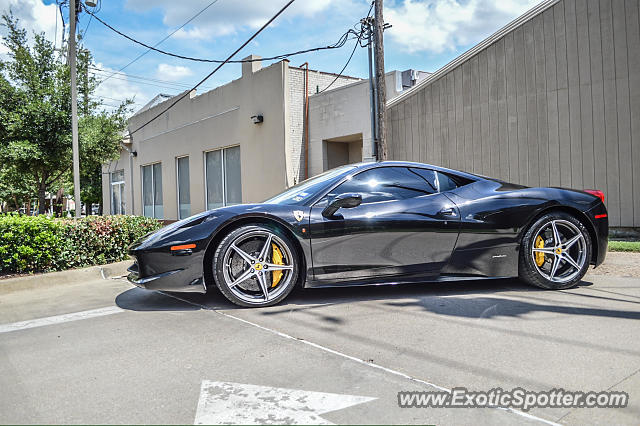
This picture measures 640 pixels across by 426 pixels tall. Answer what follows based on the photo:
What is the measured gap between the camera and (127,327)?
369 centimetres

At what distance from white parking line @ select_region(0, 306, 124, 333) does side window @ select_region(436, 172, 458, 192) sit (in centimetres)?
321

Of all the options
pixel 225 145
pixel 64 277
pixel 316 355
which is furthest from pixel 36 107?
pixel 316 355

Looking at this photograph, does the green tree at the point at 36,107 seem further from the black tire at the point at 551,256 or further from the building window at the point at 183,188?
the black tire at the point at 551,256

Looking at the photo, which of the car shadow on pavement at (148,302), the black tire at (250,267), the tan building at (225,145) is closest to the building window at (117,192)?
the tan building at (225,145)

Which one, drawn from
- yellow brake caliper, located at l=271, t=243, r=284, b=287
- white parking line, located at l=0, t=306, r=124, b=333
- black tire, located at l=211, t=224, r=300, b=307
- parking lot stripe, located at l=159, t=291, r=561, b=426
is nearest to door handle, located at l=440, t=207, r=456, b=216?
black tire, located at l=211, t=224, r=300, b=307

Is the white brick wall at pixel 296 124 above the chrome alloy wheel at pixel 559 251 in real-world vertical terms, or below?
above

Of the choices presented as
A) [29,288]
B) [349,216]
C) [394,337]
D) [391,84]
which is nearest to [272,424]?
[394,337]

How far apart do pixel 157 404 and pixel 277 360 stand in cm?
78

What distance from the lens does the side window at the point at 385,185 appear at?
443 cm

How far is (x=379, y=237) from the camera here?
423cm

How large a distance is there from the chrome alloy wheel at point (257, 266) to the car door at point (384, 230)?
0.93 feet

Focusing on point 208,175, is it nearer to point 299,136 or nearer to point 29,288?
point 299,136

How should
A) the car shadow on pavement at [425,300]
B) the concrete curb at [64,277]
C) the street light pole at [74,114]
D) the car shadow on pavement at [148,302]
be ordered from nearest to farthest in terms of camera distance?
the car shadow on pavement at [425,300]
the car shadow on pavement at [148,302]
the concrete curb at [64,277]
the street light pole at [74,114]

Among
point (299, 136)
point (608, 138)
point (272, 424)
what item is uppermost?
point (299, 136)
